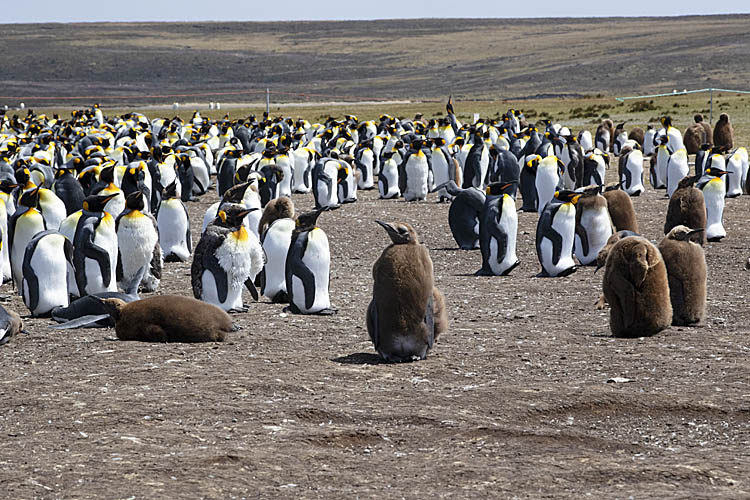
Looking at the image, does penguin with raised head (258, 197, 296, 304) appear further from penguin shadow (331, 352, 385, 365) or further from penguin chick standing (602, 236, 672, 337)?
penguin chick standing (602, 236, 672, 337)

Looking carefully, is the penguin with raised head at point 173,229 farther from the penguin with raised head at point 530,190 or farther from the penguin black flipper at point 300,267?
the penguin with raised head at point 530,190

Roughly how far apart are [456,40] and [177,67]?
137ft

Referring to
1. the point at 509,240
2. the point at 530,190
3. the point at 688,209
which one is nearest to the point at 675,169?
the point at 530,190

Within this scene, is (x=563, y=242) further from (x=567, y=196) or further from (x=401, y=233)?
(x=401, y=233)

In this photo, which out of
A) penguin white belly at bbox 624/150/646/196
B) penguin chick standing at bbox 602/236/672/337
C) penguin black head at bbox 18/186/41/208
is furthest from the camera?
penguin white belly at bbox 624/150/646/196

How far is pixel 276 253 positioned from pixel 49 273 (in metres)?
1.77

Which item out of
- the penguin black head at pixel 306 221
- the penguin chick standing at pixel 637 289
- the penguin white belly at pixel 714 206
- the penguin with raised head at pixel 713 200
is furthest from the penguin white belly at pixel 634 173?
the penguin chick standing at pixel 637 289

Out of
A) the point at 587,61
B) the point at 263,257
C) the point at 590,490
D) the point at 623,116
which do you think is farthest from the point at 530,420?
the point at 587,61

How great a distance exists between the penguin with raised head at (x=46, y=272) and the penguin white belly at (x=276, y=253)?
1.56m

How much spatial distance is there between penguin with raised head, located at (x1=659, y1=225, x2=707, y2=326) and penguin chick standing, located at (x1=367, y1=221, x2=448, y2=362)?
198 cm

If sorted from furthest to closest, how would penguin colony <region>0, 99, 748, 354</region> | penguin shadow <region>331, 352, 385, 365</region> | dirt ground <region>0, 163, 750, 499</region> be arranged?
penguin colony <region>0, 99, 748, 354</region>, penguin shadow <region>331, 352, 385, 365</region>, dirt ground <region>0, 163, 750, 499</region>

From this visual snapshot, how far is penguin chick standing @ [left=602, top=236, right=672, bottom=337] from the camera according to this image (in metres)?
6.69

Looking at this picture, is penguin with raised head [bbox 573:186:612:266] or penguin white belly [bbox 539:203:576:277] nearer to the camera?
penguin white belly [bbox 539:203:576:277]

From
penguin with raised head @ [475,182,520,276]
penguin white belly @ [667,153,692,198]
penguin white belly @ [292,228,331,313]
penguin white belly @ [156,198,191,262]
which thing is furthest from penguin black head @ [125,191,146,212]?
penguin white belly @ [667,153,692,198]
